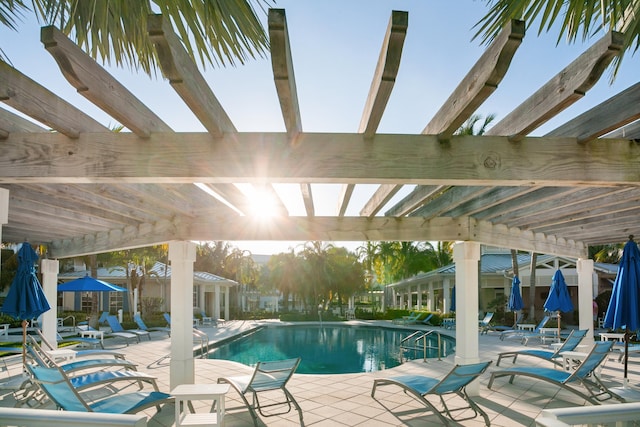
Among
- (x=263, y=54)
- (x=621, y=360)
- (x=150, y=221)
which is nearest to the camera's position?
(x=263, y=54)

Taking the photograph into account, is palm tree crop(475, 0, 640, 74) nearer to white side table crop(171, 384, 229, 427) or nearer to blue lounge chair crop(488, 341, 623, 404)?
white side table crop(171, 384, 229, 427)

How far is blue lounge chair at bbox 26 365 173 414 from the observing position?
561 centimetres

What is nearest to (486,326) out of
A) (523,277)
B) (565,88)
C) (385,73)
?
(523,277)

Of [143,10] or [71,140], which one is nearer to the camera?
[143,10]

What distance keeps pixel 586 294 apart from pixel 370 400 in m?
7.69

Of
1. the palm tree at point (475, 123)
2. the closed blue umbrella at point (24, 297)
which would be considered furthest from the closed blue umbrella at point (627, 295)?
the palm tree at point (475, 123)

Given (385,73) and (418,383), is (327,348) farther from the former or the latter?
(385,73)

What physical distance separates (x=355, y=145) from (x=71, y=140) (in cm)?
236

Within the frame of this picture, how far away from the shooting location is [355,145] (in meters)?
3.79

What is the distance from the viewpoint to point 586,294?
12.3 metres

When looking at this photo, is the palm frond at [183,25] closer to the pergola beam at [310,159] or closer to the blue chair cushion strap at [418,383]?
the pergola beam at [310,159]

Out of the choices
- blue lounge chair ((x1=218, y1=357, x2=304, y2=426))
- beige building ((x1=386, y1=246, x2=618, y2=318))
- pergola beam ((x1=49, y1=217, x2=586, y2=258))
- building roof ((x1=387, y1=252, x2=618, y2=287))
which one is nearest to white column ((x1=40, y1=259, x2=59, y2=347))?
pergola beam ((x1=49, y1=217, x2=586, y2=258))

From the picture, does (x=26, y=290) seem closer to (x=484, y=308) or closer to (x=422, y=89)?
(x=422, y=89)

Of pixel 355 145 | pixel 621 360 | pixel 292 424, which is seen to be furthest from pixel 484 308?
pixel 355 145
